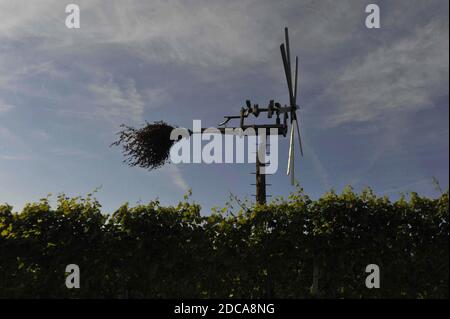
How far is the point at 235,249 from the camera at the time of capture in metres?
9.57

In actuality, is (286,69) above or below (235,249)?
above

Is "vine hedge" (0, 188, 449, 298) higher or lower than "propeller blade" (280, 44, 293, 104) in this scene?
lower

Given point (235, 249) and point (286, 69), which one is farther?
point (286, 69)

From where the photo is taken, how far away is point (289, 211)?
963cm

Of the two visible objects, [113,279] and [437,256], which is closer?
[437,256]

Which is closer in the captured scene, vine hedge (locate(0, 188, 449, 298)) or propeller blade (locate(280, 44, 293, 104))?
vine hedge (locate(0, 188, 449, 298))

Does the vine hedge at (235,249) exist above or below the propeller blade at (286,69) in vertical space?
below

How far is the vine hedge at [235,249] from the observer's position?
362 inches

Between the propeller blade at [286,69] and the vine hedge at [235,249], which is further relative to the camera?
the propeller blade at [286,69]

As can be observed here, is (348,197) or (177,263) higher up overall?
(348,197)

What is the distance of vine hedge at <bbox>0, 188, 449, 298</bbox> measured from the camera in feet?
30.1

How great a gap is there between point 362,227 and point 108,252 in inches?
239
